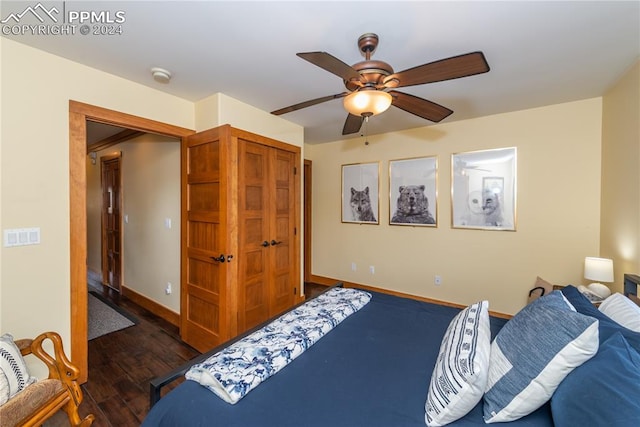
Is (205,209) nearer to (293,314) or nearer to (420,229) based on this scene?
(293,314)

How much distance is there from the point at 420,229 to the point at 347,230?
3.87 feet

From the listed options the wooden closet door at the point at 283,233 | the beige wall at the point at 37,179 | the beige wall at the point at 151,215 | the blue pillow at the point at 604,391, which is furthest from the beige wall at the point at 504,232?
the beige wall at the point at 37,179

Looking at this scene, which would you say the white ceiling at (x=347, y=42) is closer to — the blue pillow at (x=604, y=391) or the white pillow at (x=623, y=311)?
the white pillow at (x=623, y=311)

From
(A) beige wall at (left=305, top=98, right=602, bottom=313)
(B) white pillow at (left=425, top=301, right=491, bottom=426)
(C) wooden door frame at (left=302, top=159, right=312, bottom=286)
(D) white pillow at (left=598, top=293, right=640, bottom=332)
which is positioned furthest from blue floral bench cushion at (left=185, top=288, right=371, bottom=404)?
(C) wooden door frame at (left=302, top=159, right=312, bottom=286)

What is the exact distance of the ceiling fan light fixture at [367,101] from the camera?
1494 millimetres

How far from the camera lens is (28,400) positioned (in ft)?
4.16

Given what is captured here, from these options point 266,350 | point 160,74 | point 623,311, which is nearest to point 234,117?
point 160,74

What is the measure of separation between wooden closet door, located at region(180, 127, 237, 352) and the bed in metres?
1.11

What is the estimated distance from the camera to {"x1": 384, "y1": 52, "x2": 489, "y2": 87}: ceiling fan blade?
4.19 feet

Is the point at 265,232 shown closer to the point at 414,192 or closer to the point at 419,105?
the point at 419,105

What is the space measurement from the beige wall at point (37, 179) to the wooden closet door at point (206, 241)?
0.92 m

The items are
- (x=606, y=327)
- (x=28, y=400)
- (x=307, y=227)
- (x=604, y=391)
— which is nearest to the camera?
(x=604, y=391)

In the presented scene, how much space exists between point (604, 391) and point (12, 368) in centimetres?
249

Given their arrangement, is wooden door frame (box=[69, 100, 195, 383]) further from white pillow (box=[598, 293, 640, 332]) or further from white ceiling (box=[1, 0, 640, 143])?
white pillow (box=[598, 293, 640, 332])
